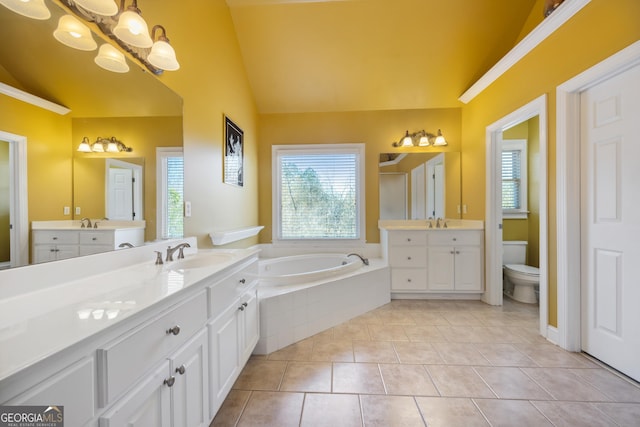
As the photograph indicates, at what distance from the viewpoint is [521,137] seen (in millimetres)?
3674

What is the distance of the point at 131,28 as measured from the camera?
1271 millimetres

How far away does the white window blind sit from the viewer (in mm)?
3676

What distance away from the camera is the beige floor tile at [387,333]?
221 centimetres

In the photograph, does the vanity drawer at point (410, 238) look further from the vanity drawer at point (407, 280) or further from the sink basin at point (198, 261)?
the sink basin at point (198, 261)

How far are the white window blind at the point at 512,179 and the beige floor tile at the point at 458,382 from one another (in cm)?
278

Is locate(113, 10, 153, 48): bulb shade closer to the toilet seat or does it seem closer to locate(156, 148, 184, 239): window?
locate(156, 148, 184, 239): window

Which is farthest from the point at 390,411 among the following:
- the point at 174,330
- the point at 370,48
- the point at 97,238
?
the point at 370,48

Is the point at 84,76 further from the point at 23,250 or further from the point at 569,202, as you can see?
the point at 569,202

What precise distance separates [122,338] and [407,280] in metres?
2.93

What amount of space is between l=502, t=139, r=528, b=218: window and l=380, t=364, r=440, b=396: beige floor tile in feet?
9.43

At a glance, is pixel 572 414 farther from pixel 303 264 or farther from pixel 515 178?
pixel 515 178

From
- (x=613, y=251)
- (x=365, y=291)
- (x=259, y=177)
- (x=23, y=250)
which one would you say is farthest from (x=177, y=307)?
(x=259, y=177)

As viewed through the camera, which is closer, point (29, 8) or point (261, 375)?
point (29, 8)

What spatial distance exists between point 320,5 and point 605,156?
2713mm
